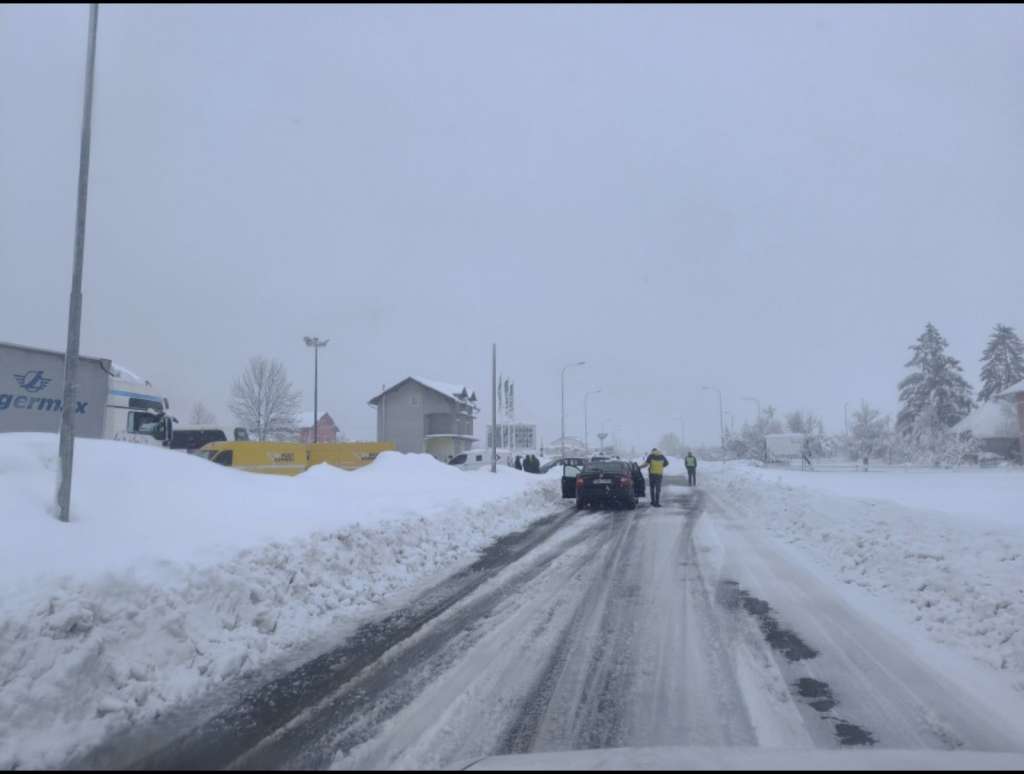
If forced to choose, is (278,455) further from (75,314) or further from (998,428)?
(998,428)

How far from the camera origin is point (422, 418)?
7138 cm

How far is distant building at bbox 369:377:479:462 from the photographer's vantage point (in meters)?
71.5

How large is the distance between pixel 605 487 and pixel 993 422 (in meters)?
50.1

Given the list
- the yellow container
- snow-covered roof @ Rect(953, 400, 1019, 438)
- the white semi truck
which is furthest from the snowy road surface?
snow-covered roof @ Rect(953, 400, 1019, 438)

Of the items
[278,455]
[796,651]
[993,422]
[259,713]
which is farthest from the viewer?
[993,422]

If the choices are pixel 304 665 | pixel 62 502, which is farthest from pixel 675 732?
pixel 62 502

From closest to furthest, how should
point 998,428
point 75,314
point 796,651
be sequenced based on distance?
point 796,651 < point 75,314 < point 998,428

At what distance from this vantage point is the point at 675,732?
4.38 meters

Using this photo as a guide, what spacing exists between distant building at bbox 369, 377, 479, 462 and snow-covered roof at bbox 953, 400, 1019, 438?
46.0m

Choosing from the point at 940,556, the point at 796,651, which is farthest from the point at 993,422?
the point at 796,651

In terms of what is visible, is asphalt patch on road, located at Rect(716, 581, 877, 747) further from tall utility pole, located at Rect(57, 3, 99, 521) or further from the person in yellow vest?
the person in yellow vest

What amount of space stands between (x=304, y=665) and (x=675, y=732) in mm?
3239

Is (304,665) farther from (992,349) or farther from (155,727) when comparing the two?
(992,349)

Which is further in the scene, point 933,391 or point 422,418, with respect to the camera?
point 422,418
